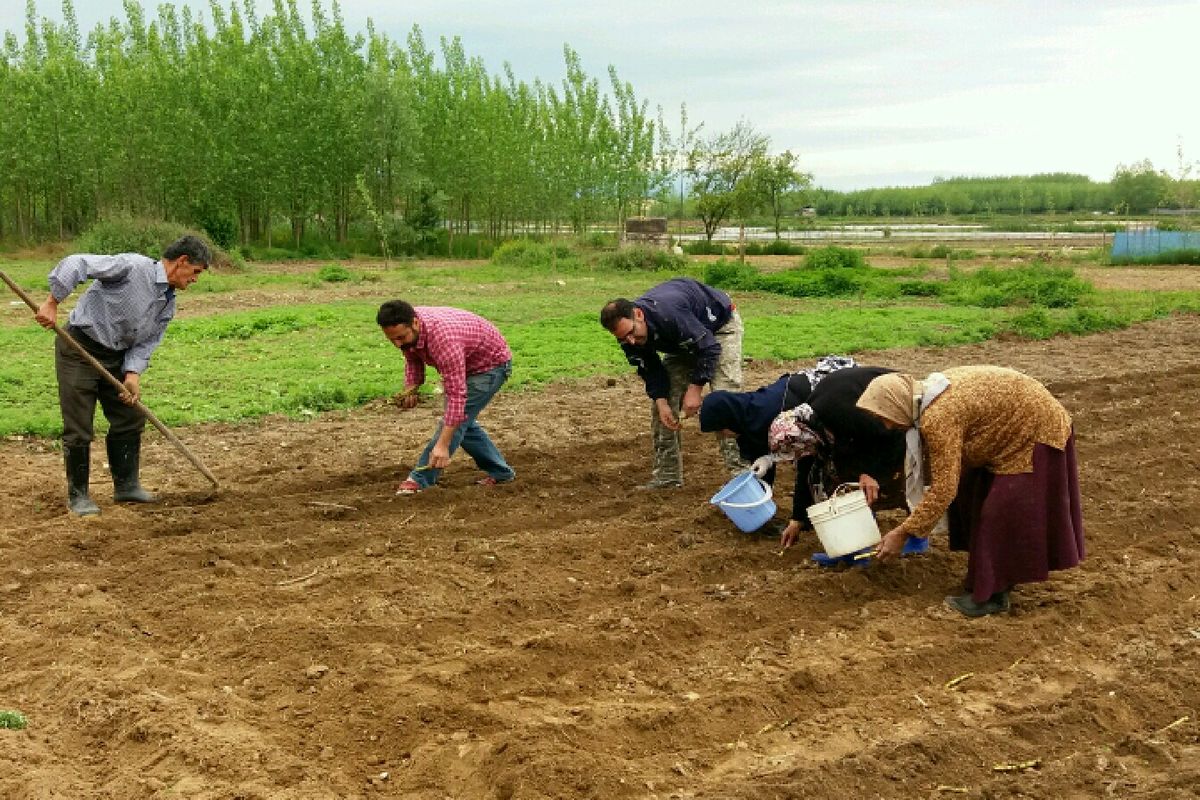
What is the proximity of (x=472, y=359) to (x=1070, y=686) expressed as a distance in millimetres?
4179

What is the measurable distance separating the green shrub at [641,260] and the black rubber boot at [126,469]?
21.0 meters

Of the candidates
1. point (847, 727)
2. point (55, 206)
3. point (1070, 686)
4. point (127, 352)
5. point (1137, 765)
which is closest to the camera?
point (1137, 765)

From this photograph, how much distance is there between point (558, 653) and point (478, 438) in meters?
3.09

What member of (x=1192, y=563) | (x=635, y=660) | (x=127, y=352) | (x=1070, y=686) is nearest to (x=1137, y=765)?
(x=1070, y=686)

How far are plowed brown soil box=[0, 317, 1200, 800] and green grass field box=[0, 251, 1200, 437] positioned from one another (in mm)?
3127

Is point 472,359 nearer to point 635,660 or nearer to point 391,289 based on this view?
point 635,660

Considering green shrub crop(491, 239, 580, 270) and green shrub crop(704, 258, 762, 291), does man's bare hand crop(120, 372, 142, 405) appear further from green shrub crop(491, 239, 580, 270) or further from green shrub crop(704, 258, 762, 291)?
green shrub crop(491, 239, 580, 270)

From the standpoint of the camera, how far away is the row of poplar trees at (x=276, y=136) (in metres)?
32.4

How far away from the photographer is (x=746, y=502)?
21.9 ft

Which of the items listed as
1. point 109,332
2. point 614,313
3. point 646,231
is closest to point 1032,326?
point 614,313

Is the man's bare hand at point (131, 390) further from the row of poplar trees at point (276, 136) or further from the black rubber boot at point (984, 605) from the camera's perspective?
the row of poplar trees at point (276, 136)

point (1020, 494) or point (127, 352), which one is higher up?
point (127, 352)

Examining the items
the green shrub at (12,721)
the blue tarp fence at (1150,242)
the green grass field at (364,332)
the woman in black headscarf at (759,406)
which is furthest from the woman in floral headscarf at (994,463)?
the blue tarp fence at (1150,242)

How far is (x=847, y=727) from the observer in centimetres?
445
